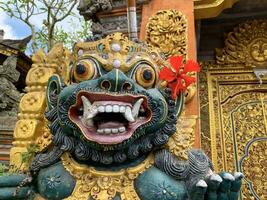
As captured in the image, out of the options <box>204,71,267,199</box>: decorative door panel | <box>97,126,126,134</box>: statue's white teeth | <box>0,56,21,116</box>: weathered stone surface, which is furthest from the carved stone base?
<box>97,126,126,134</box>: statue's white teeth

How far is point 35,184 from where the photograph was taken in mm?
2949

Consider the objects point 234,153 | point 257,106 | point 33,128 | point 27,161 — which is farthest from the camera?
point 257,106

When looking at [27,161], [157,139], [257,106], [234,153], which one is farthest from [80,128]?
[257,106]

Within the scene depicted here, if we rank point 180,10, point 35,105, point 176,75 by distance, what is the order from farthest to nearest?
point 180,10 < point 35,105 < point 176,75

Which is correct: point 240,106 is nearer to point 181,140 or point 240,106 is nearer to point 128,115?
point 181,140

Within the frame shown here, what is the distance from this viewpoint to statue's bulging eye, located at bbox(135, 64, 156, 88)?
281cm

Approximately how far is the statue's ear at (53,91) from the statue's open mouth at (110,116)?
0.39 meters

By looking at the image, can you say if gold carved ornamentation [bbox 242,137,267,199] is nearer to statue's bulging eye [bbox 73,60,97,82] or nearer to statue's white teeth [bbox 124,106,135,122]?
statue's white teeth [bbox 124,106,135,122]

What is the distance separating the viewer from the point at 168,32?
14.8 feet

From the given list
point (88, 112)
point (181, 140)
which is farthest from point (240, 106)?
point (88, 112)

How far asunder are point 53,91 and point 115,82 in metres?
0.77

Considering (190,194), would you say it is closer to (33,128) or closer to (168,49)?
(33,128)

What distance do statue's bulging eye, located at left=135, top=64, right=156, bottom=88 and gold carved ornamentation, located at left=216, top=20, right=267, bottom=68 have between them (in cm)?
291

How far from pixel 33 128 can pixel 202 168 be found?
6.26ft
